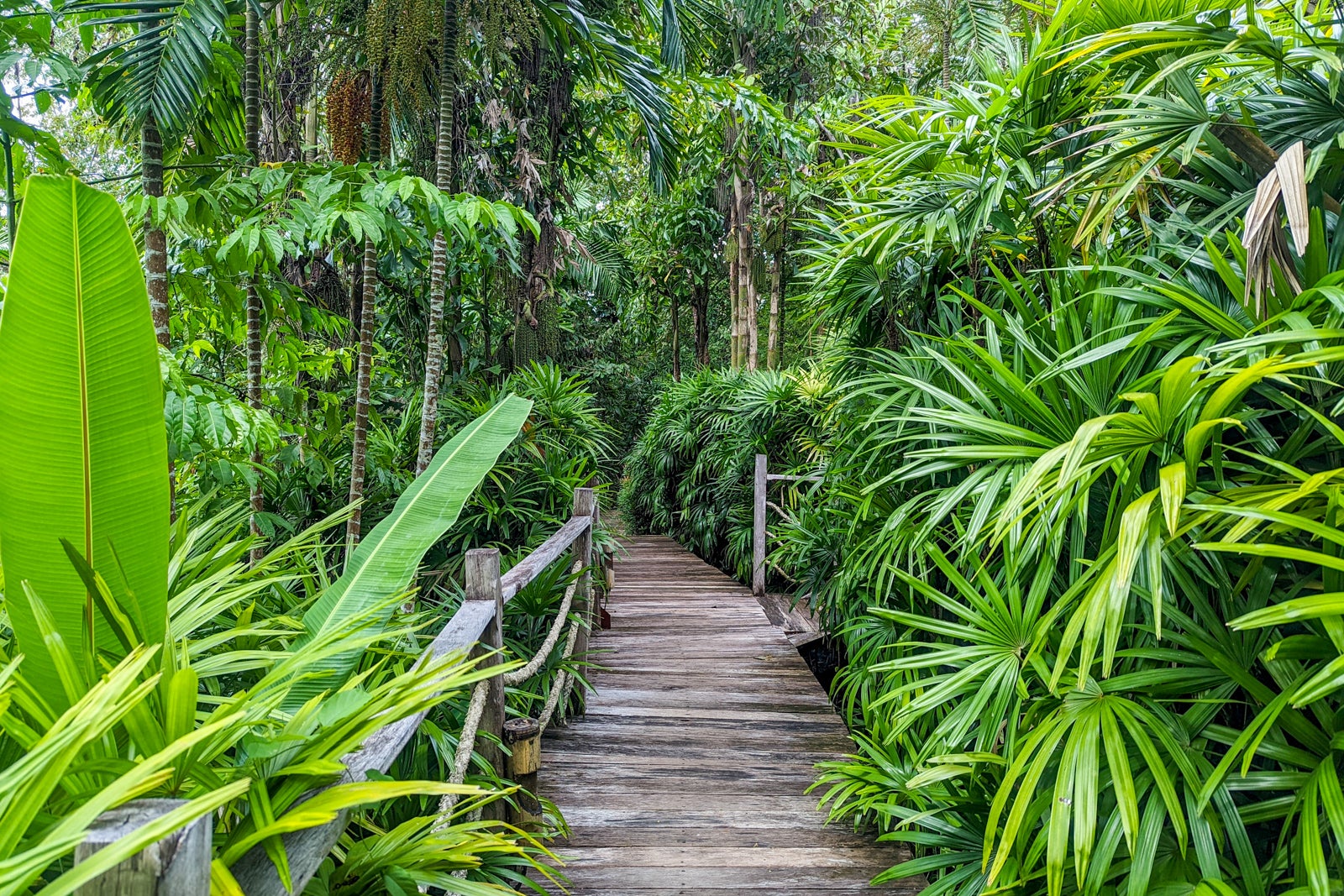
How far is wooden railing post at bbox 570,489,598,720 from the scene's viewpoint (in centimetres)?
405

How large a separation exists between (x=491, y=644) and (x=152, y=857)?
1.80 metres

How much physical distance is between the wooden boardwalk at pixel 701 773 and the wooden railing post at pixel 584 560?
296 mm

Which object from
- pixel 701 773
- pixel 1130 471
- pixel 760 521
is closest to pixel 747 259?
pixel 760 521

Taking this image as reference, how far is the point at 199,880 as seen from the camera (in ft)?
2.25

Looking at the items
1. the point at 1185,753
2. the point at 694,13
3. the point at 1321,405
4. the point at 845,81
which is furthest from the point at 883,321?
the point at 845,81

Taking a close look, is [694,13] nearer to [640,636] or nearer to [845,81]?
[640,636]

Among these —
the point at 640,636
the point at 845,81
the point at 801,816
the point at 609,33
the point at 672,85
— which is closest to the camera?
the point at 801,816

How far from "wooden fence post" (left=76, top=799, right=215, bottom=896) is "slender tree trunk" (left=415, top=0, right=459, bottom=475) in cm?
263

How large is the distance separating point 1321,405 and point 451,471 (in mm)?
A: 1908

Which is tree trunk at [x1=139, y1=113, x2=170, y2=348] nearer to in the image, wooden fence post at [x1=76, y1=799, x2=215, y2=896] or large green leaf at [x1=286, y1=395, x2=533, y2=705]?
large green leaf at [x1=286, y1=395, x2=533, y2=705]

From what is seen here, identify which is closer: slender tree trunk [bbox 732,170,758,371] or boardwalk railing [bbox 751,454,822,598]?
boardwalk railing [bbox 751,454,822,598]

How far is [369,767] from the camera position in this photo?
1.18 metres

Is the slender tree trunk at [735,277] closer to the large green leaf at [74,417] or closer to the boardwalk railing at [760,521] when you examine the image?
the boardwalk railing at [760,521]

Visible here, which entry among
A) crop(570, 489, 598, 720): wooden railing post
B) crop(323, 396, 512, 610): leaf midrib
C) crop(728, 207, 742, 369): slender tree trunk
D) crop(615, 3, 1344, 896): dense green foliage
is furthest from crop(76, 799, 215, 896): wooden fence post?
crop(728, 207, 742, 369): slender tree trunk
